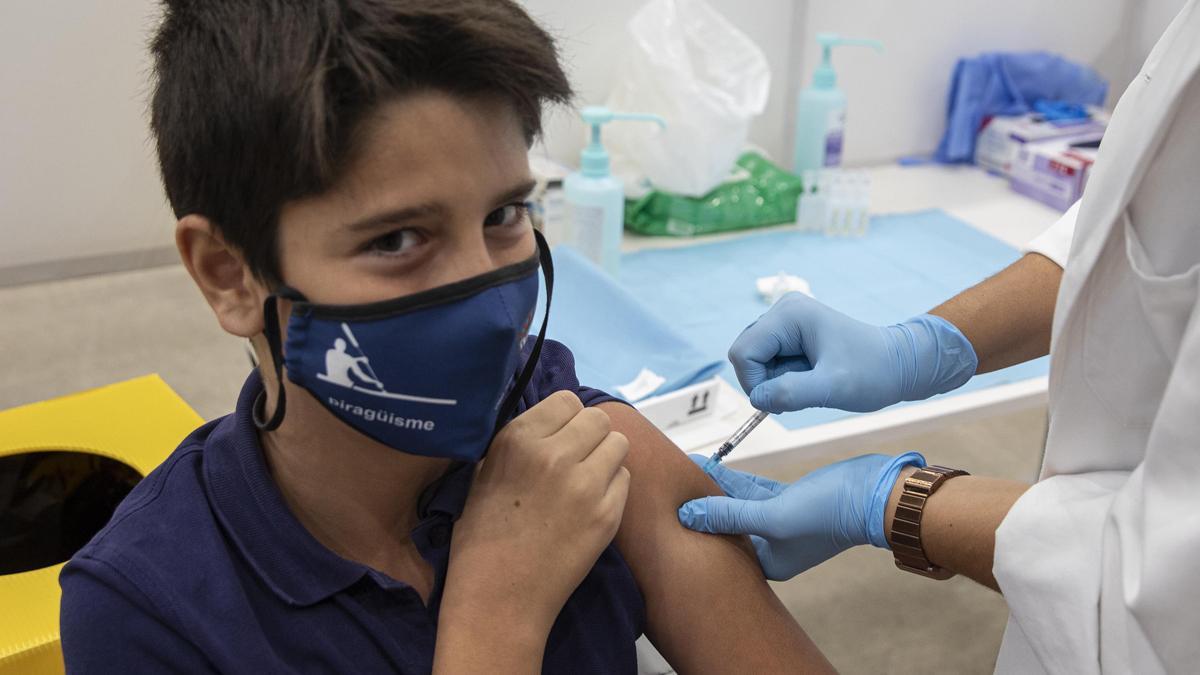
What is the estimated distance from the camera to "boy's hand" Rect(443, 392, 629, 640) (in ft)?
3.23

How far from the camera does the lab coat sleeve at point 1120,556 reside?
0.81 meters

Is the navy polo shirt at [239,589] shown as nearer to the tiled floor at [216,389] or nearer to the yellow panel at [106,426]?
the yellow panel at [106,426]

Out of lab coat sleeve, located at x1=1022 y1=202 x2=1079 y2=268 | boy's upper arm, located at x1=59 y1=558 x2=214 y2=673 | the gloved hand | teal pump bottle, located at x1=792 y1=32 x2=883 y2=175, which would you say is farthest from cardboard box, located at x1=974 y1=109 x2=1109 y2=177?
boy's upper arm, located at x1=59 y1=558 x2=214 y2=673

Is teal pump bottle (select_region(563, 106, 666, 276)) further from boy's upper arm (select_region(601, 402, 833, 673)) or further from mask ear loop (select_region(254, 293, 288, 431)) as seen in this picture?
mask ear loop (select_region(254, 293, 288, 431))

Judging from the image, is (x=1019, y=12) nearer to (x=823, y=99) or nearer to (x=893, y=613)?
(x=823, y=99)

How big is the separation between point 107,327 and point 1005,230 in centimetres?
222

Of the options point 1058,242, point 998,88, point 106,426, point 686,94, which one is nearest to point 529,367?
point 1058,242

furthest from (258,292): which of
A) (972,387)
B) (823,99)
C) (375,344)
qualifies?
(823,99)

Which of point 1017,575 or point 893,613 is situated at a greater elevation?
point 1017,575

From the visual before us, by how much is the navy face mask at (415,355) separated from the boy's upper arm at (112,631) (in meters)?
0.23

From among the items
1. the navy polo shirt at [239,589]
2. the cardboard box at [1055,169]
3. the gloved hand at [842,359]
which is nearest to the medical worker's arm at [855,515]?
the gloved hand at [842,359]

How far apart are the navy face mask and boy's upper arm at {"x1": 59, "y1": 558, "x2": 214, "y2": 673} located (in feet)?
0.76

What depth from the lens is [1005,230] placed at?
2.69 m

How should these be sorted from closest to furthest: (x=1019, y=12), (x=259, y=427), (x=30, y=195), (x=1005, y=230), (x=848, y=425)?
(x=259, y=427) < (x=848, y=425) < (x=30, y=195) < (x=1005, y=230) < (x=1019, y=12)
